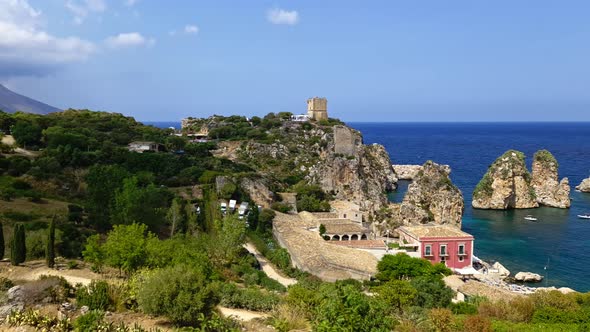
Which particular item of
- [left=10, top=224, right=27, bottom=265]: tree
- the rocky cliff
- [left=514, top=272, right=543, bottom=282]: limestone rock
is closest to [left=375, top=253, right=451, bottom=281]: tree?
[left=514, top=272, right=543, bottom=282]: limestone rock

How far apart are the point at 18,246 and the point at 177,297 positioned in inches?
396

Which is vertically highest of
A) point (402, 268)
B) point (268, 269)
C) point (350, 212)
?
point (350, 212)

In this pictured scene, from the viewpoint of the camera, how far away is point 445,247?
104 ft

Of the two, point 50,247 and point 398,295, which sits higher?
point 50,247

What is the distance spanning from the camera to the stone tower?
83312mm

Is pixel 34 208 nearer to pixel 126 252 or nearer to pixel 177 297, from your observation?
pixel 126 252

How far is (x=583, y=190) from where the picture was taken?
67.6 metres

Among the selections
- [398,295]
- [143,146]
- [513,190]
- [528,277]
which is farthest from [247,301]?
[513,190]

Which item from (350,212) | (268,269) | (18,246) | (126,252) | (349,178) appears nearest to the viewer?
(126,252)

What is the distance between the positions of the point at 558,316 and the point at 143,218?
21.3m

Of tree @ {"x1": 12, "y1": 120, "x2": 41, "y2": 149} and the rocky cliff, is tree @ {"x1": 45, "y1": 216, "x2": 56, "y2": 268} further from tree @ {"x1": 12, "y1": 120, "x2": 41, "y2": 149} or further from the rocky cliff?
tree @ {"x1": 12, "y1": 120, "x2": 41, "y2": 149}

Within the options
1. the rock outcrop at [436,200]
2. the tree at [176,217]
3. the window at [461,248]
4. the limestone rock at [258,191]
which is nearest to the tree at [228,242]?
the tree at [176,217]

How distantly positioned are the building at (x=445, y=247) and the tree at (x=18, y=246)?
2428 centimetres

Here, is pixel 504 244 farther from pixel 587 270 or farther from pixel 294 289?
pixel 294 289
